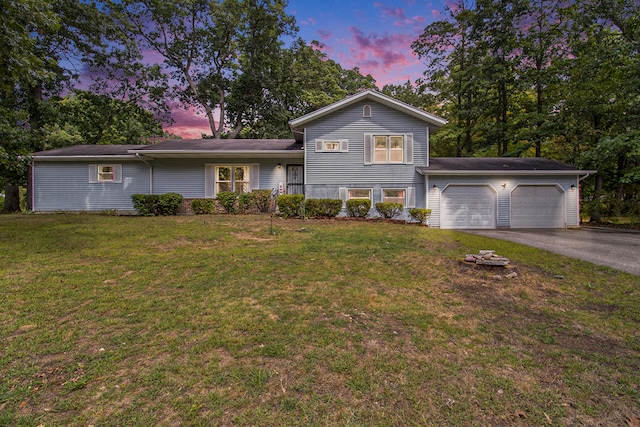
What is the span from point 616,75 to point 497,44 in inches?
281

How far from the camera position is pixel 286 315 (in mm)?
3742

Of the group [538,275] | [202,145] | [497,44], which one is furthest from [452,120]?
[538,275]

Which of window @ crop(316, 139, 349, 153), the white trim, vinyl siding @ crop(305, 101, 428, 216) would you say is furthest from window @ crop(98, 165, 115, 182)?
window @ crop(316, 139, 349, 153)

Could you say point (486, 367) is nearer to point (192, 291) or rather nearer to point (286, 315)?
point (286, 315)

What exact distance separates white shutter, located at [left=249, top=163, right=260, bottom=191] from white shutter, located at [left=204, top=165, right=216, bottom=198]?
2027mm

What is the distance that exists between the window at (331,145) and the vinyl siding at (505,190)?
14.0ft

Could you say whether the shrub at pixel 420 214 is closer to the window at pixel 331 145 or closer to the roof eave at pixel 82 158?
the window at pixel 331 145

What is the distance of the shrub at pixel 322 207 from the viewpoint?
1203 cm

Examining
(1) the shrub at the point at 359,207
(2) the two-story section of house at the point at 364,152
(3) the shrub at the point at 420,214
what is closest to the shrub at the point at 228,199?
(2) the two-story section of house at the point at 364,152

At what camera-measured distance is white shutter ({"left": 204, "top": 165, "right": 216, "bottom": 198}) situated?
1470 cm

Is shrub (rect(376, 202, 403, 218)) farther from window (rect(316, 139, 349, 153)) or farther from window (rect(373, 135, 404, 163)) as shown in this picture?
window (rect(316, 139, 349, 153))

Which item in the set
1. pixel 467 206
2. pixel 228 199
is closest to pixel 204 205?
pixel 228 199

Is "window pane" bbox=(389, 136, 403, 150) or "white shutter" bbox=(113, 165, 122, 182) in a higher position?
"window pane" bbox=(389, 136, 403, 150)

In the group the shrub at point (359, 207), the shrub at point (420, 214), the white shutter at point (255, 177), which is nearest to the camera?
the shrub at point (359, 207)
